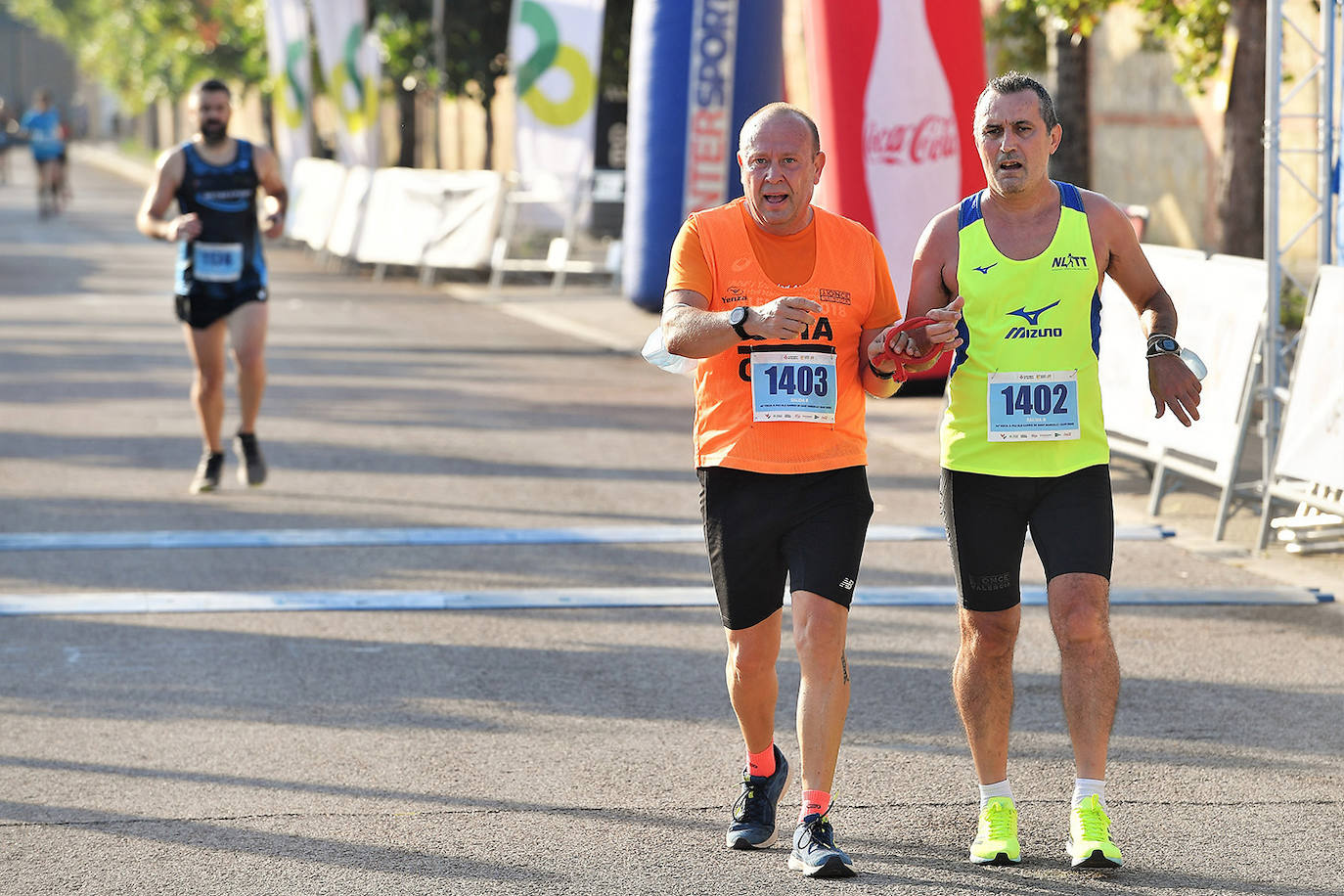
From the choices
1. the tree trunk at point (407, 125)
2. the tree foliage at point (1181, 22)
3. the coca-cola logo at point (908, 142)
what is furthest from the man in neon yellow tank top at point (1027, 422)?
the tree trunk at point (407, 125)

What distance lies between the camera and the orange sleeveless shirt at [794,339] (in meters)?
4.70

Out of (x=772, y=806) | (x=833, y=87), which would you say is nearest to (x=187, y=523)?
(x=772, y=806)

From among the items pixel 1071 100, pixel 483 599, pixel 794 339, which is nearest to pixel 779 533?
pixel 794 339

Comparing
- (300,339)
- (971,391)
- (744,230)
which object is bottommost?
(300,339)

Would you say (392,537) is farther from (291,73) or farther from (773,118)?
(291,73)

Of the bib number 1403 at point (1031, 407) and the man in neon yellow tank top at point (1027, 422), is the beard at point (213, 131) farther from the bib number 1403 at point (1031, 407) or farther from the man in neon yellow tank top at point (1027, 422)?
the bib number 1403 at point (1031, 407)

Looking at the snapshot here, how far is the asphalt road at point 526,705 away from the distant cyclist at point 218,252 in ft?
1.40

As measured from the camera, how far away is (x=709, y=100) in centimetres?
1566

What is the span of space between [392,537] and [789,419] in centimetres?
459

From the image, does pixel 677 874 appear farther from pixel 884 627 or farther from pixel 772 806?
pixel 884 627

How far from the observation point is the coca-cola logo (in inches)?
521

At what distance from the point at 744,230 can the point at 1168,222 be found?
19101 millimetres

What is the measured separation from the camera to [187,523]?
364 inches

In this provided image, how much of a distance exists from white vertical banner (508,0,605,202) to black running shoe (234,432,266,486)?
1164 centimetres
